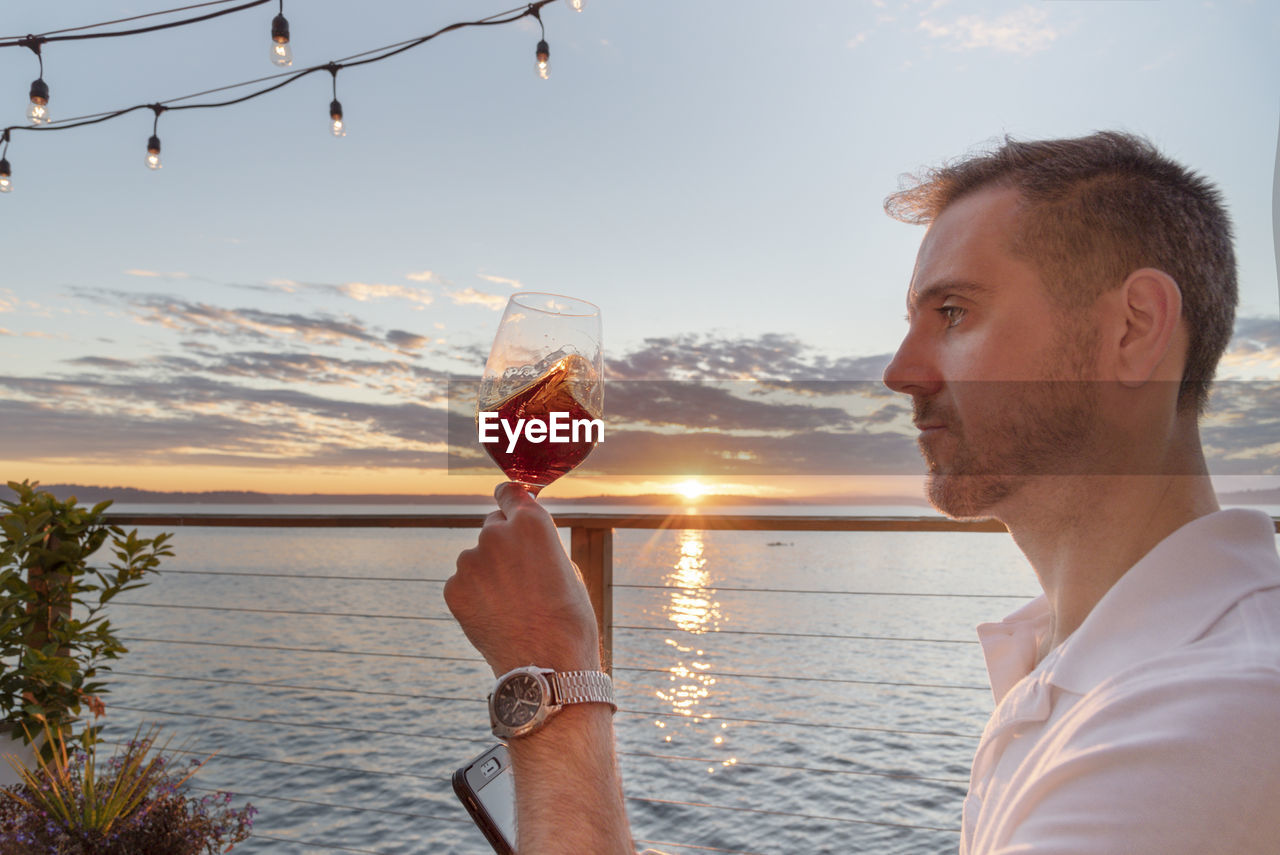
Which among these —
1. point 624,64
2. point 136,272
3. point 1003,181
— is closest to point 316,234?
point 136,272

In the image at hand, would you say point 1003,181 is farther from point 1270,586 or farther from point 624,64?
point 624,64

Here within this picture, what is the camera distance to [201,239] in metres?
6.81

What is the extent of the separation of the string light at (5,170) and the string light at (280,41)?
1697 millimetres

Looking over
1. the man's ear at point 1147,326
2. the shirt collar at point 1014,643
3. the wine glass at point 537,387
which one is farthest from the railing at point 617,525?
the man's ear at point 1147,326

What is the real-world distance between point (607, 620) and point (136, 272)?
763 centimetres

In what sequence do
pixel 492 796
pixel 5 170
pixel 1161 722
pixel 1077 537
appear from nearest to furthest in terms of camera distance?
1. pixel 1161 722
2. pixel 492 796
3. pixel 1077 537
4. pixel 5 170

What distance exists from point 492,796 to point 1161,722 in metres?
0.53

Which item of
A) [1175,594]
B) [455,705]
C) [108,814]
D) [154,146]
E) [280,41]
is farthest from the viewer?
[455,705]

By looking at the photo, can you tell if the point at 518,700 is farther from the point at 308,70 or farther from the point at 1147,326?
the point at 308,70

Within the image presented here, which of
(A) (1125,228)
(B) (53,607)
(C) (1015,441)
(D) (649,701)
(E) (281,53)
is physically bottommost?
(D) (649,701)

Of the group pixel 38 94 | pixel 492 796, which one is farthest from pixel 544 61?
pixel 492 796

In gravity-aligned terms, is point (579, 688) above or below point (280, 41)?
below

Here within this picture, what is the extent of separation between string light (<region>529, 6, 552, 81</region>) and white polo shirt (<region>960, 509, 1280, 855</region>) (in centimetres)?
Result: 221

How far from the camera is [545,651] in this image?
708 millimetres
